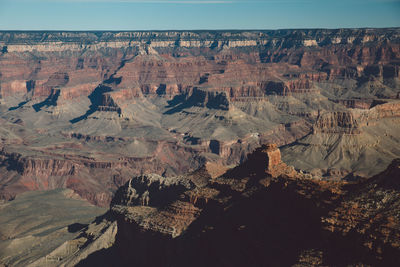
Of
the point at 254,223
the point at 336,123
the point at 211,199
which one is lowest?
the point at 254,223

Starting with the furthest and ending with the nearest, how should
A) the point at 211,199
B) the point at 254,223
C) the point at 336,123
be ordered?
the point at 336,123 < the point at 211,199 < the point at 254,223

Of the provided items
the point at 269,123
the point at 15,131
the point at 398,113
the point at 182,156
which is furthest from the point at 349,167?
the point at 15,131

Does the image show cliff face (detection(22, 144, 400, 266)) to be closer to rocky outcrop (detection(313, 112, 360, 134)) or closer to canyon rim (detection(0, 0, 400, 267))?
canyon rim (detection(0, 0, 400, 267))

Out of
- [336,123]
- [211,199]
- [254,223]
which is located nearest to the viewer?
[254,223]

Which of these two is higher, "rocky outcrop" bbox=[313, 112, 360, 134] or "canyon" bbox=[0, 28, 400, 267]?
"rocky outcrop" bbox=[313, 112, 360, 134]

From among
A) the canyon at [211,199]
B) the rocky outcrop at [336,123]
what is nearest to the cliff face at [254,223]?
the canyon at [211,199]

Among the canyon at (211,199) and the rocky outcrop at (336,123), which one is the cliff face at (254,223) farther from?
the rocky outcrop at (336,123)

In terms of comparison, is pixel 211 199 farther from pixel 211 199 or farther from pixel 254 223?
pixel 254 223

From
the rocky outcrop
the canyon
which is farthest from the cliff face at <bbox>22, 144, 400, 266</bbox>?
the rocky outcrop

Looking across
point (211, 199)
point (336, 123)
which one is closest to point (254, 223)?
point (211, 199)
